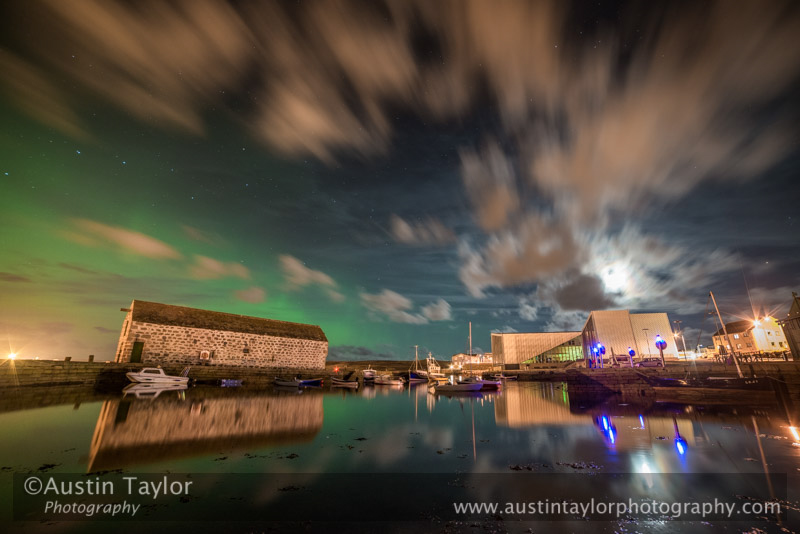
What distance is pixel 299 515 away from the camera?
284 inches

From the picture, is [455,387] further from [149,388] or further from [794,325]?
[794,325]

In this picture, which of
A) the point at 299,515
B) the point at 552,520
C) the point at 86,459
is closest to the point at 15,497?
the point at 86,459

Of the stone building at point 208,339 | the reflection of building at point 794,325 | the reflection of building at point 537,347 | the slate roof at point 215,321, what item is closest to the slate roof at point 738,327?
the reflection of building at point 537,347

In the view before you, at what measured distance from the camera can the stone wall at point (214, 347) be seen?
36594 millimetres

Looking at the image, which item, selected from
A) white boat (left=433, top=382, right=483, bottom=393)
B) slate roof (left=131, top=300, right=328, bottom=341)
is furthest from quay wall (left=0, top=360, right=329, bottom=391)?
white boat (left=433, top=382, right=483, bottom=393)

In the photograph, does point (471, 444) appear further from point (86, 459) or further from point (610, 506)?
point (86, 459)

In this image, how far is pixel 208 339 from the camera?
1620 inches

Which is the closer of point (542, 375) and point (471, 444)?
point (471, 444)

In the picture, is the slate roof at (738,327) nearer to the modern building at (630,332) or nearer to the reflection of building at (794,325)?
the modern building at (630,332)

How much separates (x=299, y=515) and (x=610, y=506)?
322 inches

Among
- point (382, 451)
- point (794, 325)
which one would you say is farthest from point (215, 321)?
point (794, 325)

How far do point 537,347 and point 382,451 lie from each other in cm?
8699

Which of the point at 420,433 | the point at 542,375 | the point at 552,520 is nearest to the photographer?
the point at 552,520

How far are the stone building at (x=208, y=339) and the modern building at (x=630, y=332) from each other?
224ft
